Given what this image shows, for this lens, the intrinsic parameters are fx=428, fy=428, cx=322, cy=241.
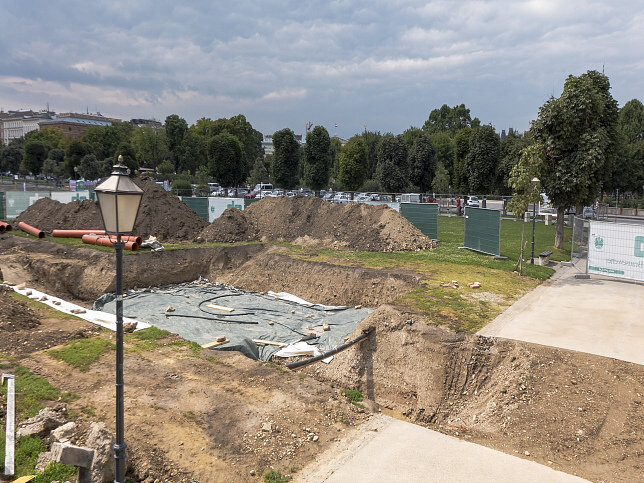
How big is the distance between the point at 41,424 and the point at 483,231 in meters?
18.5

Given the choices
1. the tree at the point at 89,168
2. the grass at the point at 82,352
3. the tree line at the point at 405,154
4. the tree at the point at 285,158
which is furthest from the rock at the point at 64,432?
the tree at the point at 89,168

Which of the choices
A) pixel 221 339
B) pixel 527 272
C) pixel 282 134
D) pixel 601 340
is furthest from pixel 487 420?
pixel 282 134

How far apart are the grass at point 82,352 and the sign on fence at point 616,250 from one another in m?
15.7

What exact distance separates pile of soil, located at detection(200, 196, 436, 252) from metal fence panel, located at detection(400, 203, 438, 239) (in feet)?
5.30

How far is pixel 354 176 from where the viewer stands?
5375 centimetres

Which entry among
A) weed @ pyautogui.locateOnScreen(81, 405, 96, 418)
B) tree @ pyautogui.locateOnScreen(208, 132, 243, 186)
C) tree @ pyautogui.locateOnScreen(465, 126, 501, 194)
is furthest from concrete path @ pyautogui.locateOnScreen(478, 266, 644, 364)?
tree @ pyautogui.locateOnScreen(208, 132, 243, 186)

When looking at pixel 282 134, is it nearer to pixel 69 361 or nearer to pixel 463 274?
pixel 463 274

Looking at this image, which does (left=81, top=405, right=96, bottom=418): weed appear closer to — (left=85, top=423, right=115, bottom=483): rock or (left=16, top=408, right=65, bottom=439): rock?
(left=16, top=408, right=65, bottom=439): rock

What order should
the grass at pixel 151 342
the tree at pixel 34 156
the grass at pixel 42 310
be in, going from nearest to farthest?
the grass at pixel 151 342 → the grass at pixel 42 310 → the tree at pixel 34 156

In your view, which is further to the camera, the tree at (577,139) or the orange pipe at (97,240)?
the orange pipe at (97,240)

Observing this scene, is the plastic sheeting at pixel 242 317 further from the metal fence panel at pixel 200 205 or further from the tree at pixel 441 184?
the tree at pixel 441 184

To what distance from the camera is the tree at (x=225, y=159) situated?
52.7 m

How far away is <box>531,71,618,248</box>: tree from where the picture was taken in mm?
19281

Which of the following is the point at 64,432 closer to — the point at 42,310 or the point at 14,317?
the point at 14,317
